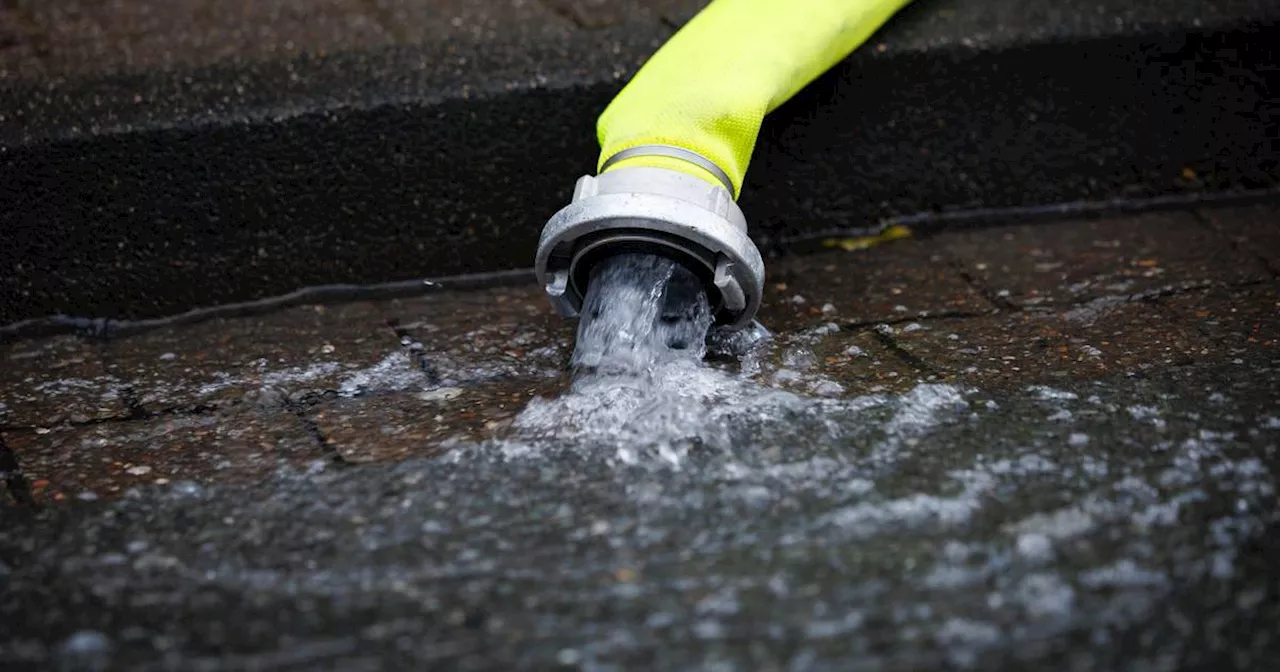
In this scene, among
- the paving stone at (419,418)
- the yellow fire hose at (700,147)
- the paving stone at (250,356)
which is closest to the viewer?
the paving stone at (419,418)

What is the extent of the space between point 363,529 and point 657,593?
0.39 metres

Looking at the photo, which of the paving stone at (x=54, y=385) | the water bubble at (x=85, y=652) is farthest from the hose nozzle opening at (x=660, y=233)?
the water bubble at (x=85, y=652)

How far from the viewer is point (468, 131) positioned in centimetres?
240

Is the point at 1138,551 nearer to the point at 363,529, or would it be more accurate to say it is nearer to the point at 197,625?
the point at 363,529

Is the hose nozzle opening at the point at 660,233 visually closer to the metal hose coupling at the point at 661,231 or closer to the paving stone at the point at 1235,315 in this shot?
the metal hose coupling at the point at 661,231

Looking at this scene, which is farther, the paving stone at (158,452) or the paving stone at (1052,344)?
the paving stone at (1052,344)

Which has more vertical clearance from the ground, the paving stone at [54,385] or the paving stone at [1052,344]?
the paving stone at [1052,344]

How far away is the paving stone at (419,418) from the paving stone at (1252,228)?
1354 mm

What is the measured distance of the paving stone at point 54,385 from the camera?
2.02 meters

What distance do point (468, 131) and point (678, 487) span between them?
3.22ft

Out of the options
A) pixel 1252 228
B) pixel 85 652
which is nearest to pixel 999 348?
pixel 1252 228

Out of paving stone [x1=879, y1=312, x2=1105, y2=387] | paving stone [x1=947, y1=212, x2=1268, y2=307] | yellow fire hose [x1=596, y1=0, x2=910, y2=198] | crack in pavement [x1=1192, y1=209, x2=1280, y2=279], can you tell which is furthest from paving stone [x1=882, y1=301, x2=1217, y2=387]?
yellow fire hose [x1=596, y1=0, x2=910, y2=198]

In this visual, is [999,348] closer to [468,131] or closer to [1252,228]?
[1252,228]

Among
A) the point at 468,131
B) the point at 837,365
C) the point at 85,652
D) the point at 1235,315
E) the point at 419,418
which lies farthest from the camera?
the point at 468,131
